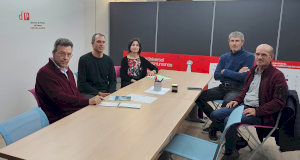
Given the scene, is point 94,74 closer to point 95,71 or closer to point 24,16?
point 95,71

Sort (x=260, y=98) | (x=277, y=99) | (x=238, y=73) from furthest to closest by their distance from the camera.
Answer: (x=238, y=73), (x=260, y=98), (x=277, y=99)

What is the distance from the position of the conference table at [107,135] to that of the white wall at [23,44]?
6.49ft

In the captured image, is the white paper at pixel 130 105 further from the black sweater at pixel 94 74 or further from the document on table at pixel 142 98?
the black sweater at pixel 94 74

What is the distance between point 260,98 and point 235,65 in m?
1.06

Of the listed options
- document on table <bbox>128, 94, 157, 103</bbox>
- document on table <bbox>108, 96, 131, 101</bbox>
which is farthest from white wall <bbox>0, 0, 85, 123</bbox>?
document on table <bbox>128, 94, 157, 103</bbox>

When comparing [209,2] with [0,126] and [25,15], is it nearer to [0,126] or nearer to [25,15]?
[25,15]

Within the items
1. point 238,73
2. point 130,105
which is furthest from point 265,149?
point 130,105

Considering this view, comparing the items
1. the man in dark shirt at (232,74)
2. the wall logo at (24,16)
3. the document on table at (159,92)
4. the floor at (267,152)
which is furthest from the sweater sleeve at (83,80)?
the man in dark shirt at (232,74)

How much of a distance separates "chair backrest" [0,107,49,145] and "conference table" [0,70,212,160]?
4.9 inches

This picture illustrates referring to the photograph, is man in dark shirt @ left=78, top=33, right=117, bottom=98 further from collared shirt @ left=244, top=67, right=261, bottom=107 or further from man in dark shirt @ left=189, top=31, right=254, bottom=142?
collared shirt @ left=244, top=67, right=261, bottom=107

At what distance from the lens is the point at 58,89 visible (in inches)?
84.7

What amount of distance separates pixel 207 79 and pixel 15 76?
295cm

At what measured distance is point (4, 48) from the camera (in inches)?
126

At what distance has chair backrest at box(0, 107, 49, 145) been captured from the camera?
4.86ft
